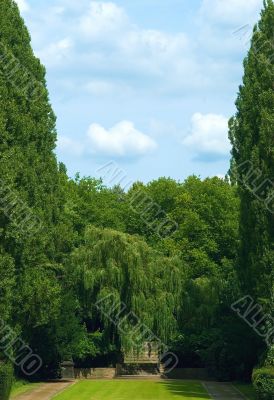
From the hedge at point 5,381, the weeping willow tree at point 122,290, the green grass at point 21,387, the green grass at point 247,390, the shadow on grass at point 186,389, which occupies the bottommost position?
the green grass at point 247,390

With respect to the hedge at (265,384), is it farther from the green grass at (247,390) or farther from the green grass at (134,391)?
the green grass at (134,391)

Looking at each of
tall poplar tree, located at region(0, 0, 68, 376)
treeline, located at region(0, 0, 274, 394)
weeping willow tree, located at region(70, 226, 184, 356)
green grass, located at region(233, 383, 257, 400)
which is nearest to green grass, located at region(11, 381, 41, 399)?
treeline, located at region(0, 0, 274, 394)

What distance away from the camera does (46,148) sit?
36.4 m

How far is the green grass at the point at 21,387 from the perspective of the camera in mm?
34928

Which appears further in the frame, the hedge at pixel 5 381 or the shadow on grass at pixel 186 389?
the shadow on grass at pixel 186 389

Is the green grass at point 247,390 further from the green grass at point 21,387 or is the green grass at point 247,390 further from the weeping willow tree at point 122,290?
Answer: the green grass at point 21,387

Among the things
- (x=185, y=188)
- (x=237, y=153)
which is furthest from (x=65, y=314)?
(x=185, y=188)

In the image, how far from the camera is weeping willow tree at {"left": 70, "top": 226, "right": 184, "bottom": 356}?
44.8 metres

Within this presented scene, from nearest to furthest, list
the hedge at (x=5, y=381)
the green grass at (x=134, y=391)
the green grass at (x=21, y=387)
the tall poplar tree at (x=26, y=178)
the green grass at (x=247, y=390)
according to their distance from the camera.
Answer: the hedge at (x=5, y=381), the tall poplar tree at (x=26, y=178), the green grass at (x=134, y=391), the green grass at (x=247, y=390), the green grass at (x=21, y=387)

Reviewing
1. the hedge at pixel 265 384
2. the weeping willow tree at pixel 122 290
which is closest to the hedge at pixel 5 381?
the hedge at pixel 265 384

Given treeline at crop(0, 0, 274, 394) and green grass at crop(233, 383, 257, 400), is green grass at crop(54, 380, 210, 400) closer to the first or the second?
green grass at crop(233, 383, 257, 400)

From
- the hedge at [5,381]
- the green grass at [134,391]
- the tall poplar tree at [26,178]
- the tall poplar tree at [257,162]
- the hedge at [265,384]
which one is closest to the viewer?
the hedge at [265,384]

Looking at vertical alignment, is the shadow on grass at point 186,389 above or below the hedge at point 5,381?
below

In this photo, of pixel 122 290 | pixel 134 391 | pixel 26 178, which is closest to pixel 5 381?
pixel 26 178
